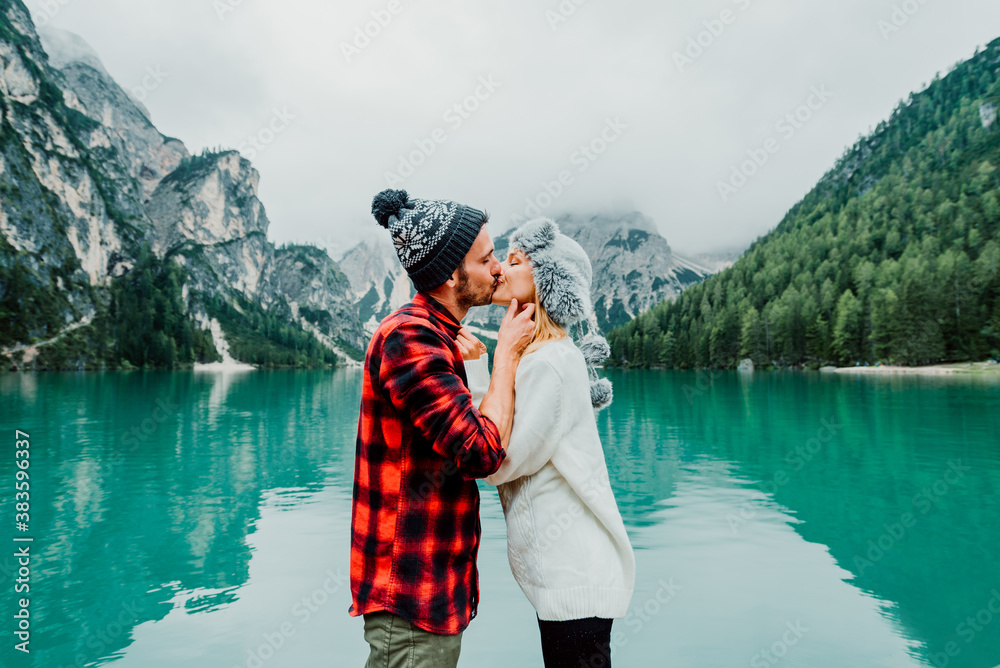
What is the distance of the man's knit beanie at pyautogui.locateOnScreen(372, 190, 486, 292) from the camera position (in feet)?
8.02

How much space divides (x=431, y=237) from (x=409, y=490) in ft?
3.63

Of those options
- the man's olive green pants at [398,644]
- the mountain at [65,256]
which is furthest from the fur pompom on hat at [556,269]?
the mountain at [65,256]

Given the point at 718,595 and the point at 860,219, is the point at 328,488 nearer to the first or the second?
the point at 718,595

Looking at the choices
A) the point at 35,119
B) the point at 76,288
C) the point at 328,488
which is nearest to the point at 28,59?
the point at 35,119

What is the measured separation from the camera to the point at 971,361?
71750 millimetres

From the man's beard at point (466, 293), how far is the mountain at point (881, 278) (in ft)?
300

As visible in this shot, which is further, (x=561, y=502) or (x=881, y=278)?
(x=881, y=278)

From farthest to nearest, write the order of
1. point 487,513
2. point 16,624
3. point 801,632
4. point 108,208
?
point 108,208, point 487,513, point 16,624, point 801,632

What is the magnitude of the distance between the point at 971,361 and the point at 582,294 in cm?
9273

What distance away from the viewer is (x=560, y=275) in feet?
9.34

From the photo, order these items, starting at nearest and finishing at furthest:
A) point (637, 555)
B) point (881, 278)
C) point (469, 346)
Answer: point (469, 346)
point (637, 555)
point (881, 278)

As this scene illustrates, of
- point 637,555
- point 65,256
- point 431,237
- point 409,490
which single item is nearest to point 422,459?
point 409,490

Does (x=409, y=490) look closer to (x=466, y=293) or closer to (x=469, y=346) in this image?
(x=469, y=346)

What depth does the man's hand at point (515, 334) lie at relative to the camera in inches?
97.4
